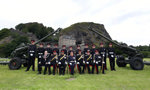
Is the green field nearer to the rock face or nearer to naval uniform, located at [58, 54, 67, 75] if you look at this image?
naval uniform, located at [58, 54, 67, 75]

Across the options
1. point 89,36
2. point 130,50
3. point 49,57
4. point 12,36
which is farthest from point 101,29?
point 49,57

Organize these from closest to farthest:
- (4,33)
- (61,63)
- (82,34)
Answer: (61,63) < (82,34) < (4,33)

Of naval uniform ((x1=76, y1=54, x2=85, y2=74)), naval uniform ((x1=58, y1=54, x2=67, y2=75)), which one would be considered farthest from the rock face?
naval uniform ((x1=58, y1=54, x2=67, y2=75))

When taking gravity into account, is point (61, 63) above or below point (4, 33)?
below

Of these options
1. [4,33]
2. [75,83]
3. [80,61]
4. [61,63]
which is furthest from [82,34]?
[75,83]

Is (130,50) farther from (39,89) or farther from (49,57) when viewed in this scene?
(39,89)

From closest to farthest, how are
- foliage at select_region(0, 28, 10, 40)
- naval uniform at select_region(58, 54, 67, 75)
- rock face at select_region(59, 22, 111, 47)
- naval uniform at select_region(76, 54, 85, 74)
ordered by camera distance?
naval uniform at select_region(58, 54, 67, 75), naval uniform at select_region(76, 54, 85, 74), rock face at select_region(59, 22, 111, 47), foliage at select_region(0, 28, 10, 40)

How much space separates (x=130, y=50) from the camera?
27.2 ft

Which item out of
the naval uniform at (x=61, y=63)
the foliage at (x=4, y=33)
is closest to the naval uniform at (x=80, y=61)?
the naval uniform at (x=61, y=63)

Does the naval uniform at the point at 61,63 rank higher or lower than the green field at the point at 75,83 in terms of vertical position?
higher

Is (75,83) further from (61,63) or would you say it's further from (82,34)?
(82,34)

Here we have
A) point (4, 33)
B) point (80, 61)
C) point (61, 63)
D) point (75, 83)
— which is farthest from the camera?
point (4, 33)

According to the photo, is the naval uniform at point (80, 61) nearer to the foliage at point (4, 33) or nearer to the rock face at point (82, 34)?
the rock face at point (82, 34)

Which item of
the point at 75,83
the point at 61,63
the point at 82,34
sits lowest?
the point at 75,83
